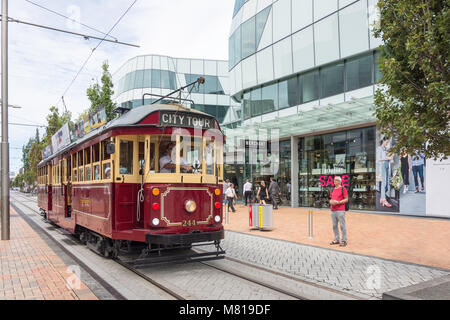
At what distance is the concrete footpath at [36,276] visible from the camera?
5.17 metres

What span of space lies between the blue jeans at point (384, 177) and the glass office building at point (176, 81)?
21129 millimetres

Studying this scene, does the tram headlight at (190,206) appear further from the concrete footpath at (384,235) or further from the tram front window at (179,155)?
the concrete footpath at (384,235)

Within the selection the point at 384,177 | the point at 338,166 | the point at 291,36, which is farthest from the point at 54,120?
the point at 384,177

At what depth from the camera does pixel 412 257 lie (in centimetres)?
795

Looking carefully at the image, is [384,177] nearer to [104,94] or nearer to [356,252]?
[356,252]

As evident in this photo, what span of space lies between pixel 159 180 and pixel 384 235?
768cm

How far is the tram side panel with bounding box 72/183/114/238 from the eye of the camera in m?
7.03

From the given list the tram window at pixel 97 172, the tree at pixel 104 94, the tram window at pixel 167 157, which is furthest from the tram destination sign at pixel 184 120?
the tree at pixel 104 94

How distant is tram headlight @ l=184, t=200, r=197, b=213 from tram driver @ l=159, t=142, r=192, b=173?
649mm

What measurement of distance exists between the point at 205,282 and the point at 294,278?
1613 mm

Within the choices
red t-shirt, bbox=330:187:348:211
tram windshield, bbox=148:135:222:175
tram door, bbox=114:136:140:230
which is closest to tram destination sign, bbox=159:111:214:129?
tram windshield, bbox=148:135:222:175

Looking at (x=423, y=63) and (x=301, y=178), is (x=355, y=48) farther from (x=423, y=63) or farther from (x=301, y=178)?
(x=423, y=63)

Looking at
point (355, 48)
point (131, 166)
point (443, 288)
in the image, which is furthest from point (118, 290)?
point (355, 48)
